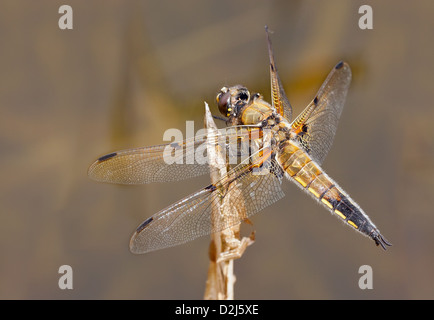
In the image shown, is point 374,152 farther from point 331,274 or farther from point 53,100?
point 53,100

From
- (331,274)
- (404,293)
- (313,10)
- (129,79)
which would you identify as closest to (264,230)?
(331,274)

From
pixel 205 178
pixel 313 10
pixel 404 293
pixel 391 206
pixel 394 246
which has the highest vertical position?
pixel 313 10

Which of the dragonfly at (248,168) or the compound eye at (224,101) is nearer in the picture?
the dragonfly at (248,168)

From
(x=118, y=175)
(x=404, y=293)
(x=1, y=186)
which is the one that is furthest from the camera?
(x=404, y=293)

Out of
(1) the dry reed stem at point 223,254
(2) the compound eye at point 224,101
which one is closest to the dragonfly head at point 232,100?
(2) the compound eye at point 224,101

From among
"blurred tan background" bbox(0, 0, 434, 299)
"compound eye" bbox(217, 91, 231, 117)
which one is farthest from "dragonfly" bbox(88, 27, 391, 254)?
"blurred tan background" bbox(0, 0, 434, 299)

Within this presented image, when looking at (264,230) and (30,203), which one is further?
(264,230)

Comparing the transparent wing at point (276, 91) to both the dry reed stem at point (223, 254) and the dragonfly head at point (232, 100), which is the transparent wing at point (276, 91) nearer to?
the dragonfly head at point (232, 100)
